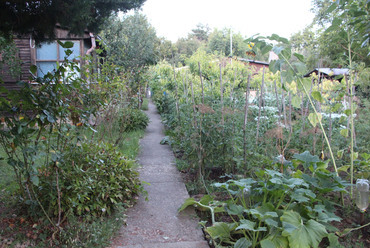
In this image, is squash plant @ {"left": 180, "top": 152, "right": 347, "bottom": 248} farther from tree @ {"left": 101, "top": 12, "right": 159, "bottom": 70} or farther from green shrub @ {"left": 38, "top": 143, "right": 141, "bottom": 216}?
tree @ {"left": 101, "top": 12, "right": 159, "bottom": 70}

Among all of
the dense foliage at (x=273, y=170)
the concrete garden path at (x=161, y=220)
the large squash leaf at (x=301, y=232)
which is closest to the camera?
the large squash leaf at (x=301, y=232)

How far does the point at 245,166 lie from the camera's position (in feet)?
13.6

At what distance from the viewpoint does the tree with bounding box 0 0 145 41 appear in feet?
8.69

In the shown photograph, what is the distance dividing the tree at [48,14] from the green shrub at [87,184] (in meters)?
1.24

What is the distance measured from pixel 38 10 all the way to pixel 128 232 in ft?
7.83

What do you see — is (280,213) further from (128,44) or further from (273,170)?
(128,44)

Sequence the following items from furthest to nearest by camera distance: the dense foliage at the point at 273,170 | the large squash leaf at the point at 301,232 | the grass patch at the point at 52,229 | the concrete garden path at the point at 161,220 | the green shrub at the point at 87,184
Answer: the green shrub at the point at 87,184
the concrete garden path at the point at 161,220
the grass patch at the point at 52,229
the dense foliage at the point at 273,170
the large squash leaf at the point at 301,232

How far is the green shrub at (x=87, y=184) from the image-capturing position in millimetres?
3053

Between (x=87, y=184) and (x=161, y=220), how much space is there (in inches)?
36.6

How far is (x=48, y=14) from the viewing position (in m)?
2.74

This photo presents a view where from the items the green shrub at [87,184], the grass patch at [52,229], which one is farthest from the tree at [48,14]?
the grass patch at [52,229]

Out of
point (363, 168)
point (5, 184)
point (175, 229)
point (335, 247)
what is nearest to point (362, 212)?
point (335, 247)

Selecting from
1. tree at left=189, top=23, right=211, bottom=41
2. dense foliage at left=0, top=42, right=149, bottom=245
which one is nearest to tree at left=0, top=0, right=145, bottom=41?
dense foliage at left=0, top=42, right=149, bottom=245

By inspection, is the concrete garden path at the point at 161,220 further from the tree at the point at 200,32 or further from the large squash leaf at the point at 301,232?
the tree at the point at 200,32
